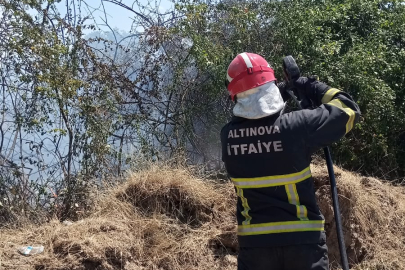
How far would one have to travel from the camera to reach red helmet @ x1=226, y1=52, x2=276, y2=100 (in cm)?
323

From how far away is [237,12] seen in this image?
24.1ft

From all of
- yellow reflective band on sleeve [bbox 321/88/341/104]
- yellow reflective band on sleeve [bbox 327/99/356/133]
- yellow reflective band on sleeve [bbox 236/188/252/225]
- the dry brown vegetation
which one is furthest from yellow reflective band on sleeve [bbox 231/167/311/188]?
the dry brown vegetation

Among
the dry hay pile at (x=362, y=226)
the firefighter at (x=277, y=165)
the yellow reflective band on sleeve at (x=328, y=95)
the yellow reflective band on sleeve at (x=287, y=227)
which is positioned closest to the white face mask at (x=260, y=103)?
the firefighter at (x=277, y=165)

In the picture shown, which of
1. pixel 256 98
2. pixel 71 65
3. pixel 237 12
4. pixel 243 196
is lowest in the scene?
pixel 243 196

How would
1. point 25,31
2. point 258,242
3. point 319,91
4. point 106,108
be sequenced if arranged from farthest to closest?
point 106,108 → point 25,31 → point 319,91 → point 258,242

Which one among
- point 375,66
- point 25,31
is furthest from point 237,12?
point 25,31

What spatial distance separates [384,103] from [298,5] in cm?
184

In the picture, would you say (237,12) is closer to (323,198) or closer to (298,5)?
(298,5)

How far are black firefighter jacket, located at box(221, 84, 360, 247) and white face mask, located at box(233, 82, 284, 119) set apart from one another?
63 millimetres

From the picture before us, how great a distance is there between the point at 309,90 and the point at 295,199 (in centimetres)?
76

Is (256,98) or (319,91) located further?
(319,91)

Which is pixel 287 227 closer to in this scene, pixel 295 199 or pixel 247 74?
pixel 295 199

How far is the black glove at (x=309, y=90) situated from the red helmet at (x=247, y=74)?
0.31 meters

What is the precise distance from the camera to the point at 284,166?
3.14 meters
